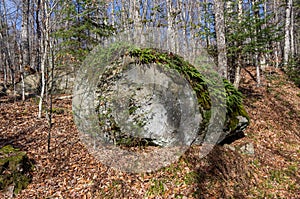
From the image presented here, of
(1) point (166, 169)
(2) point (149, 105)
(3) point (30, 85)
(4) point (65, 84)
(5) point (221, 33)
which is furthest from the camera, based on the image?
(3) point (30, 85)

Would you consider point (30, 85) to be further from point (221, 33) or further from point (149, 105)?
point (221, 33)

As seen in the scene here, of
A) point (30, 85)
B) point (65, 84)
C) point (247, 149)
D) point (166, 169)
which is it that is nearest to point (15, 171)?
point (166, 169)

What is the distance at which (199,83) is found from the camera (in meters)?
5.50

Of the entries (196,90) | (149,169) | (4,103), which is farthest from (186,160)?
(4,103)

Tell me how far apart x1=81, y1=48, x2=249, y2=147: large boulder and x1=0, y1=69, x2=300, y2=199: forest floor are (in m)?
0.73

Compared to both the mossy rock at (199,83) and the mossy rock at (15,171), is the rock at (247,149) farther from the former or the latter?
the mossy rock at (15,171)

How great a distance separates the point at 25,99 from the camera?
900cm

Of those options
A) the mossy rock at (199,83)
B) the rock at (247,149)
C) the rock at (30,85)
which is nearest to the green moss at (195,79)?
the mossy rock at (199,83)

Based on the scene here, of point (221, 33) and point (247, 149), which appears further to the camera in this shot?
point (221, 33)

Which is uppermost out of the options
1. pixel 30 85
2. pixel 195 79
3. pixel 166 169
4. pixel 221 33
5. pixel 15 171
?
pixel 221 33

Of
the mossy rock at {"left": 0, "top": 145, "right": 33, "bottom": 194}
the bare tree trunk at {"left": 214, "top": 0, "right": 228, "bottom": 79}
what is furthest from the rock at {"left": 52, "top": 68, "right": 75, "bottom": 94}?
the bare tree trunk at {"left": 214, "top": 0, "right": 228, "bottom": 79}

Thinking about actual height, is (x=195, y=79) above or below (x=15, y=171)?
above

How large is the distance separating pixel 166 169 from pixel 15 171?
346 centimetres

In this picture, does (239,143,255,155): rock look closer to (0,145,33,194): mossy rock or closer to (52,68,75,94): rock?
(0,145,33,194): mossy rock
